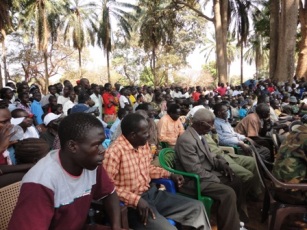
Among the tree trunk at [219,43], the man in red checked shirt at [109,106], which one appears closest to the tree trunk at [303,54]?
the tree trunk at [219,43]

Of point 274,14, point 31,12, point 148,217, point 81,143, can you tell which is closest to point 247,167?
point 148,217

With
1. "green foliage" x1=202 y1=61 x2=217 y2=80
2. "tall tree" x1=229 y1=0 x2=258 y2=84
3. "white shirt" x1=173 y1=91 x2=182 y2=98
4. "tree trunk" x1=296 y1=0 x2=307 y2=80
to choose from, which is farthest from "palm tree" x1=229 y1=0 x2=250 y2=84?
"green foliage" x1=202 y1=61 x2=217 y2=80

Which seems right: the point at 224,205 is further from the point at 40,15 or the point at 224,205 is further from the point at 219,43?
the point at 40,15

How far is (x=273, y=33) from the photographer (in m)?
16.6

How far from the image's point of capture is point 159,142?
5180 mm

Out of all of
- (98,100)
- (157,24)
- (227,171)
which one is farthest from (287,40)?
(227,171)

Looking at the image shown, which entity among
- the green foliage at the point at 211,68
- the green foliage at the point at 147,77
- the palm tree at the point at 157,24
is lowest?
the green foliage at the point at 147,77

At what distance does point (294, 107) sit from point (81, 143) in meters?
6.87

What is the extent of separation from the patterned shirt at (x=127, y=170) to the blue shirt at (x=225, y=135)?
221cm

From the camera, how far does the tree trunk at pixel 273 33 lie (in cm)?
1621

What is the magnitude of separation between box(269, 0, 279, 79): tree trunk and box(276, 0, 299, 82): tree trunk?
210cm

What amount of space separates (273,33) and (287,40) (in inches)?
127

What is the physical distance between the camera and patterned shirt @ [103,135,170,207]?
2.35m

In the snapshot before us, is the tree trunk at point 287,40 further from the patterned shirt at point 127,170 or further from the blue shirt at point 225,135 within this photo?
the patterned shirt at point 127,170
